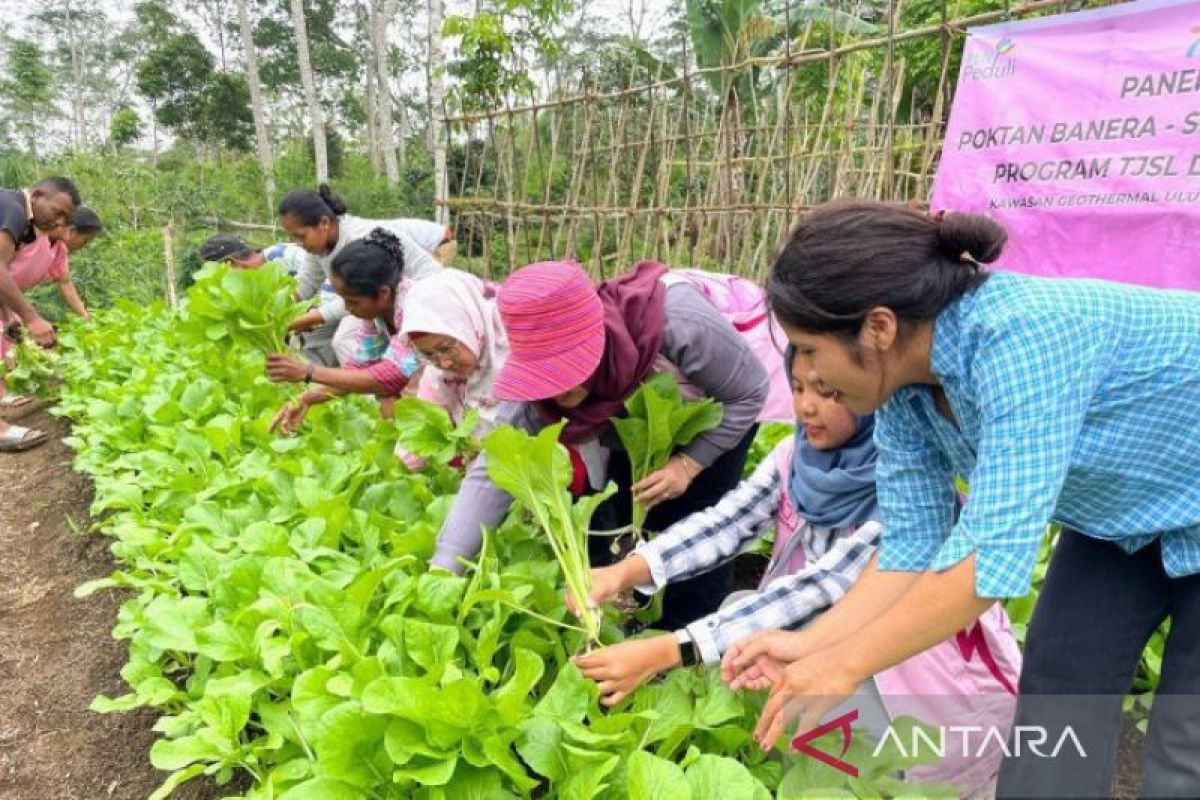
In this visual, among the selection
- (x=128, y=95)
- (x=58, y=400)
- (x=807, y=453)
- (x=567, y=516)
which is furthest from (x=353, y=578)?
(x=128, y=95)

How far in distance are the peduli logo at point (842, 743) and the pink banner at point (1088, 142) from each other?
1762 mm

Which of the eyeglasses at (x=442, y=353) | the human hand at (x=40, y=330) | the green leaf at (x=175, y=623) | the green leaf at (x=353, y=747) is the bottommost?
the human hand at (x=40, y=330)

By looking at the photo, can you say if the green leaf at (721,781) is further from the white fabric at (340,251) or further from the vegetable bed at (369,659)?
the white fabric at (340,251)

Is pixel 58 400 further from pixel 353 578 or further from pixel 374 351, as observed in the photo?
pixel 353 578

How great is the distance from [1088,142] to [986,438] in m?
1.96

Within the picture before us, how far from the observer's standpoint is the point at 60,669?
8.74ft

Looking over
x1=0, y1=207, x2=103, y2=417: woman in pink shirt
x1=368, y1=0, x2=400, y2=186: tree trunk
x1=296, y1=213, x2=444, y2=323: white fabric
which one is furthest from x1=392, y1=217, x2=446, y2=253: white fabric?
x1=368, y1=0, x2=400, y2=186: tree trunk

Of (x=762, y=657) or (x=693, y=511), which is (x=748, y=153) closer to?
(x=693, y=511)

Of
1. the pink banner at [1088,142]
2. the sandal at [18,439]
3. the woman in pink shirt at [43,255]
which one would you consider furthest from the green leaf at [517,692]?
the woman in pink shirt at [43,255]

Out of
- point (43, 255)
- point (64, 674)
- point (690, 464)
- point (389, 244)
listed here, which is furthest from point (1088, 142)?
point (43, 255)

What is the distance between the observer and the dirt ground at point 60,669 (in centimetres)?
214

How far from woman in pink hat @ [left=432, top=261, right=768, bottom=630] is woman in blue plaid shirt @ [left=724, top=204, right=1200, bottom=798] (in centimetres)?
69

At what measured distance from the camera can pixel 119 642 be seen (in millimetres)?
2711

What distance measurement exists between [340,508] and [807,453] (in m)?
1.17
